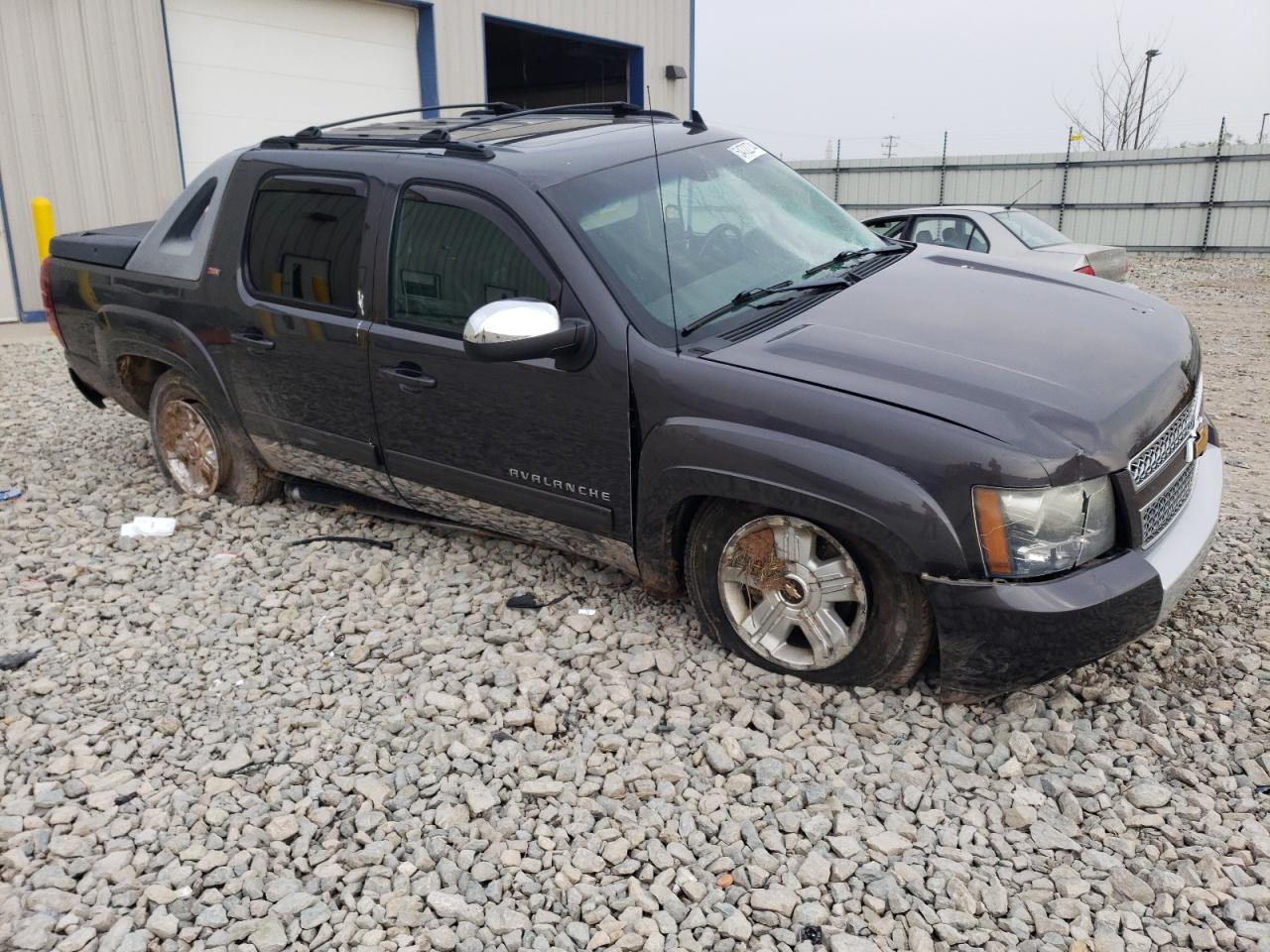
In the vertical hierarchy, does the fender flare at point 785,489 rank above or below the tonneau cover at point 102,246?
below

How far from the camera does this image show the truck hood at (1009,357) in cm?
287

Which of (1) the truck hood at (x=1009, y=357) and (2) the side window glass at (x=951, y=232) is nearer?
(1) the truck hood at (x=1009, y=357)

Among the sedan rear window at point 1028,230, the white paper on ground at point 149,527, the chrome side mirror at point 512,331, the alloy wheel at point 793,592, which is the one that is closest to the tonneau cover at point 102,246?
the white paper on ground at point 149,527

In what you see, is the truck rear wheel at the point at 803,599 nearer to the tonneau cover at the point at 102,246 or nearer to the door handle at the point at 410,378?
the door handle at the point at 410,378

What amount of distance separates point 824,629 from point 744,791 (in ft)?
1.99

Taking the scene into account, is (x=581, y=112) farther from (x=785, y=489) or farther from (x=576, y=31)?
(x=576, y=31)

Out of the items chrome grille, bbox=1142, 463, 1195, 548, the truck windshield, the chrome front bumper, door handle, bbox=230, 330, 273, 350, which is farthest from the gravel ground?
the truck windshield

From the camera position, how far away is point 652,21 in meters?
16.8

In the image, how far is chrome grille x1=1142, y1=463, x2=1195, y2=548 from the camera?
3.07 m

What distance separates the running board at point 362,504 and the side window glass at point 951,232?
264 inches

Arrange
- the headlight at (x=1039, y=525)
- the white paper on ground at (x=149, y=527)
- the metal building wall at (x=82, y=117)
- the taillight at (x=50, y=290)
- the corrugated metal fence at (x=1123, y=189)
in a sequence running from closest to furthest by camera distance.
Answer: the headlight at (x=1039, y=525) → the white paper on ground at (x=149, y=527) → the taillight at (x=50, y=290) → the metal building wall at (x=82, y=117) → the corrugated metal fence at (x=1123, y=189)

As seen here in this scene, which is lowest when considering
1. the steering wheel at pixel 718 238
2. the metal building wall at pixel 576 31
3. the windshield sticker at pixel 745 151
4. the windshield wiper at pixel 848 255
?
the windshield wiper at pixel 848 255

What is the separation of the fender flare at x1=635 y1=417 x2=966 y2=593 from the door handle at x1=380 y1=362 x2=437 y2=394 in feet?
3.32

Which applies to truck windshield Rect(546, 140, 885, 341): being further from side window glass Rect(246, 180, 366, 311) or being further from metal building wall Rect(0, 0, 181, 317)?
metal building wall Rect(0, 0, 181, 317)
